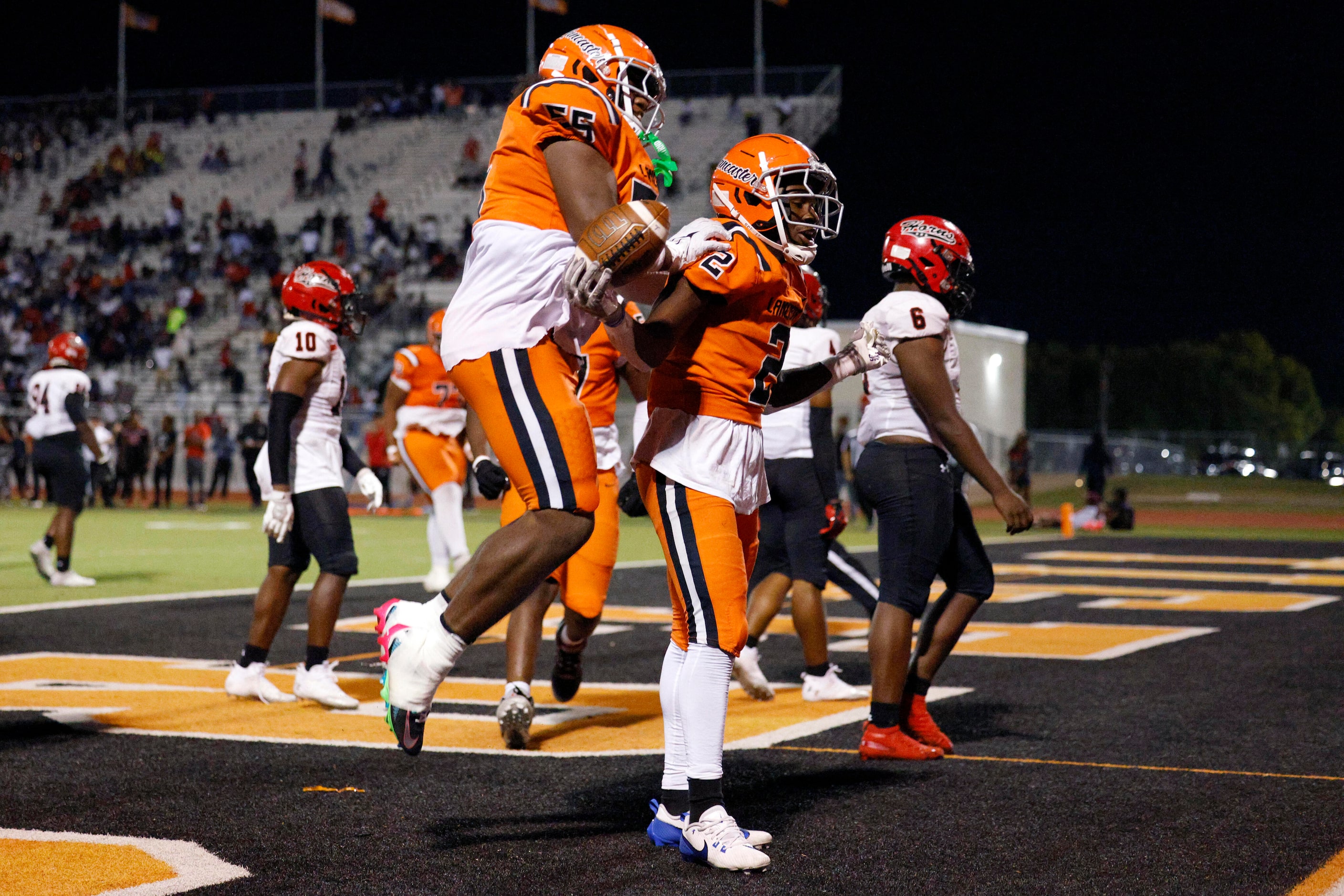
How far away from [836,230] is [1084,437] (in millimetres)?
47668

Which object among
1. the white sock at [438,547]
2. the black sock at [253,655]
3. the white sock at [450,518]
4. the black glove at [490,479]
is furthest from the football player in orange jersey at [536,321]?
the white sock at [438,547]

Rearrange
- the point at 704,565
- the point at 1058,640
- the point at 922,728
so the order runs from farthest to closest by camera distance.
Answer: the point at 1058,640
the point at 922,728
the point at 704,565

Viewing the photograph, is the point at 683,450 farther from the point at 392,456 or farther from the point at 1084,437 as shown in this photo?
the point at 1084,437

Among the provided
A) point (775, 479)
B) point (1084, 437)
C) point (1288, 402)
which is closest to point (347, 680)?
point (775, 479)

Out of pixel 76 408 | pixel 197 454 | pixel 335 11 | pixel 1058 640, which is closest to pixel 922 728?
pixel 1058 640

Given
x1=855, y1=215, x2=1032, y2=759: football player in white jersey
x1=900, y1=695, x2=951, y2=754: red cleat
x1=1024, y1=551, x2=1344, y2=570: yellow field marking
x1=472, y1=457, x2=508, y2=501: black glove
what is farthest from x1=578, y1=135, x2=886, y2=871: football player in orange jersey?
x1=1024, y1=551, x2=1344, y2=570: yellow field marking

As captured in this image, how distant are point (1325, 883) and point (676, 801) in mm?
1736

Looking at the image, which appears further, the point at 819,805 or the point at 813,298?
the point at 813,298

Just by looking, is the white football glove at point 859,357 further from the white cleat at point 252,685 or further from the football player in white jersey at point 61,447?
the football player in white jersey at point 61,447

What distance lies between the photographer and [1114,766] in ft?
17.4

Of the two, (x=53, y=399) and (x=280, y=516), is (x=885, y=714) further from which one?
(x=53, y=399)

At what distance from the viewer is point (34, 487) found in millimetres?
26969

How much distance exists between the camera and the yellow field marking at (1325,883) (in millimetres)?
3650

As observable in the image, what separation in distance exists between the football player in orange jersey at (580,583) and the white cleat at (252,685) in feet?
3.76
